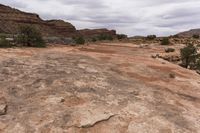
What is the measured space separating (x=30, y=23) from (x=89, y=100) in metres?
85.8

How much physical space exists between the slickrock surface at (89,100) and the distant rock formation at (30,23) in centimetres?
5992

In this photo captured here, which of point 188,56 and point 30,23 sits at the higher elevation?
point 30,23

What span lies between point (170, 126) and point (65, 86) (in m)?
4.99

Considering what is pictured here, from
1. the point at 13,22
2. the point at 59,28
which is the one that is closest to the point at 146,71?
the point at 13,22

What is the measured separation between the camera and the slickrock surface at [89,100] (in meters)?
10.6

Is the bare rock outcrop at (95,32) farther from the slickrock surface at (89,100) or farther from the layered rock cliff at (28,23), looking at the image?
the slickrock surface at (89,100)

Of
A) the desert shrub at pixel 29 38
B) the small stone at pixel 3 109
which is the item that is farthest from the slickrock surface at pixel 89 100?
the desert shrub at pixel 29 38

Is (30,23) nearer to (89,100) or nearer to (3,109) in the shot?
(89,100)

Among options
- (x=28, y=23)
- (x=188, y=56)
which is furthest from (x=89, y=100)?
(x=28, y=23)

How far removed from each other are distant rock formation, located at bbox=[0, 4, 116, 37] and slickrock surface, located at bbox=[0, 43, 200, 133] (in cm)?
5992

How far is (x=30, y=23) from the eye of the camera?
94.7 metres

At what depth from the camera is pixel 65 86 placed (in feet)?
45.4

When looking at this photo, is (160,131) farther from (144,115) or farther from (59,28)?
(59,28)

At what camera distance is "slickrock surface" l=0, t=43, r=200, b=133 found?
10617mm
